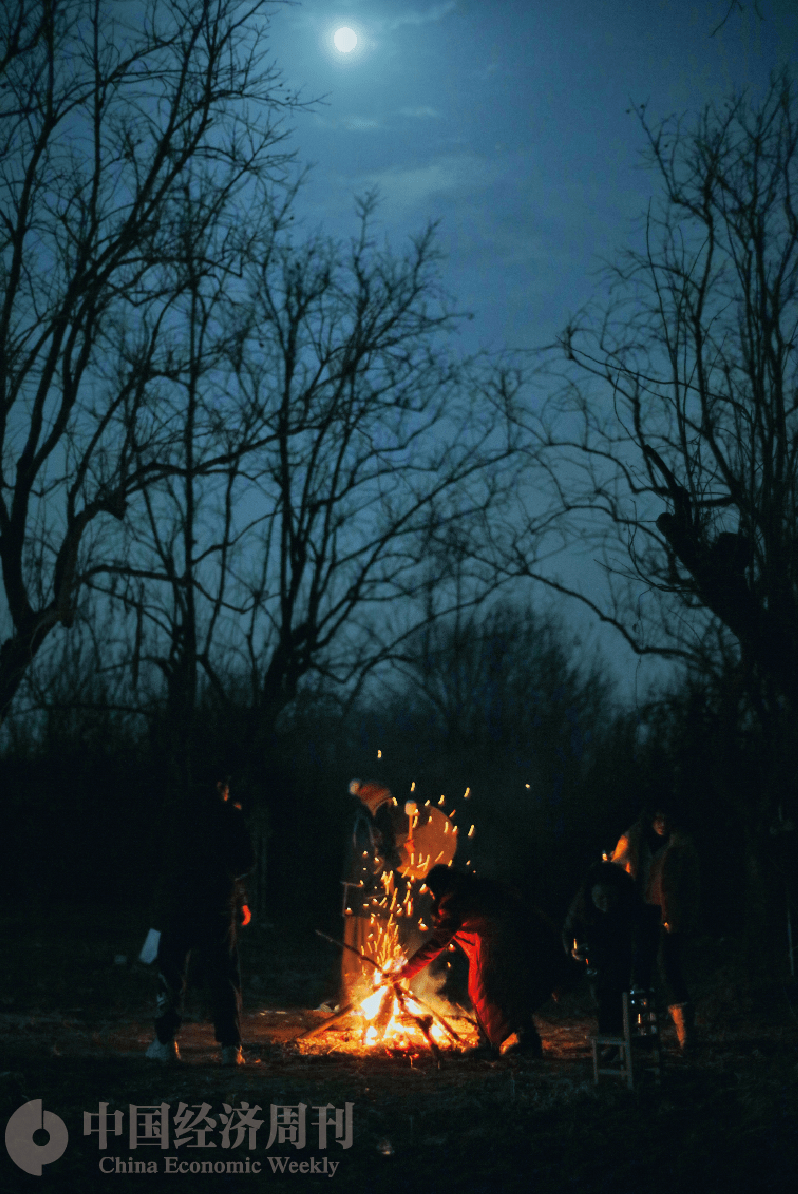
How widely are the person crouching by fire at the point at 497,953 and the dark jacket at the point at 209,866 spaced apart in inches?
52.7

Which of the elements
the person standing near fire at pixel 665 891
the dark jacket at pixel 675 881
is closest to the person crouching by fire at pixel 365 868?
the person standing near fire at pixel 665 891

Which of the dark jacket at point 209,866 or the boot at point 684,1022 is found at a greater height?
the dark jacket at point 209,866

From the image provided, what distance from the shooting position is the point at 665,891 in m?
9.62

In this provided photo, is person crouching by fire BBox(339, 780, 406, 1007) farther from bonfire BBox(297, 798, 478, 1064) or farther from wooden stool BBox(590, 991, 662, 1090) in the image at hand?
wooden stool BBox(590, 991, 662, 1090)

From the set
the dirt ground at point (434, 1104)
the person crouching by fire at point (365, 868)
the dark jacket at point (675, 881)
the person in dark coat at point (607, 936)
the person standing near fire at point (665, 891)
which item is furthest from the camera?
the person crouching by fire at point (365, 868)

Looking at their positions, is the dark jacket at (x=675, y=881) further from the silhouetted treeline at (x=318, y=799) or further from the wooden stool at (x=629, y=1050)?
the silhouetted treeline at (x=318, y=799)

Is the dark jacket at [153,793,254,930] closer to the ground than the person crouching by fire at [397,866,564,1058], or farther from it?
farther from it

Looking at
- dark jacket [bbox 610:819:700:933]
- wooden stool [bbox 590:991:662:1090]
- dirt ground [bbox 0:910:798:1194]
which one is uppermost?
dark jacket [bbox 610:819:700:933]

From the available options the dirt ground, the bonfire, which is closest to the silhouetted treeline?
the bonfire

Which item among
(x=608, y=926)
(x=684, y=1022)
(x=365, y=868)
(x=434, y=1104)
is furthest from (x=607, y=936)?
(x=365, y=868)

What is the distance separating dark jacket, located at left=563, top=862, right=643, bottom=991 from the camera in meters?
8.38

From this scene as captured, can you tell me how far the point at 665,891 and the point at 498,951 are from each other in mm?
1943

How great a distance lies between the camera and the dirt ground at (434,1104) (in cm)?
550

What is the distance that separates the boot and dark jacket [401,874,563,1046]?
121 cm
